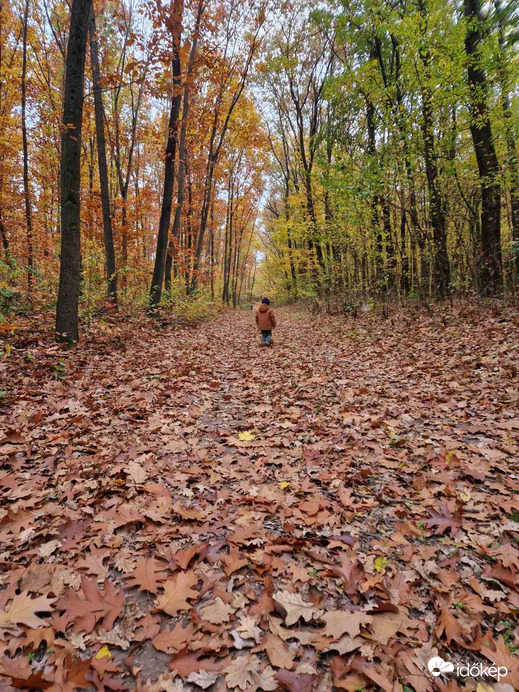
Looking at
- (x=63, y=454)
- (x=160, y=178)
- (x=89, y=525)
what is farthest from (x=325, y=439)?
(x=160, y=178)

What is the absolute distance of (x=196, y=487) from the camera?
314 cm

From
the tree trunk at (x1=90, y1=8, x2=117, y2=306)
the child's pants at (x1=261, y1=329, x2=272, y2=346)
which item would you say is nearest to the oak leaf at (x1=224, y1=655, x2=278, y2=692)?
the child's pants at (x1=261, y1=329, x2=272, y2=346)

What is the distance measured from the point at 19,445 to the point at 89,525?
5.62ft

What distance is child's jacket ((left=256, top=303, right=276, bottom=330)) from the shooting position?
32.9ft

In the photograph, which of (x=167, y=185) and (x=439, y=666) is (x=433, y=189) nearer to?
(x=167, y=185)

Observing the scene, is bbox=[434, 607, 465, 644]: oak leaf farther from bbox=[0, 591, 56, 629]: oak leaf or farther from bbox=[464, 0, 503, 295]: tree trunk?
bbox=[464, 0, 503, 295]: tree trunk

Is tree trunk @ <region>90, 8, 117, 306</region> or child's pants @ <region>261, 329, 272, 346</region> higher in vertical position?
tree trunk @ <region>90, 8, 117, 306</region>

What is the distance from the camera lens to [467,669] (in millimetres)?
1646

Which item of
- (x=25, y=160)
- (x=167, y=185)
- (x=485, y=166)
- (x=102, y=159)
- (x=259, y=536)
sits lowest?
(x=259, y=536)

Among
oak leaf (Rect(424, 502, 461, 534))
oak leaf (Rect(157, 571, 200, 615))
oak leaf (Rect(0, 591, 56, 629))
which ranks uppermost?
oak leaf (Rect(0, 591, 56, 629))

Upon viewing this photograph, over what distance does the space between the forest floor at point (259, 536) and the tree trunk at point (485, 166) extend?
4491 mm

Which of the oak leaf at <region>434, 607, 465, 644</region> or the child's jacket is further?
the child's jacket

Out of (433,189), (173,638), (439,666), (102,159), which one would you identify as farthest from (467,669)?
(102,159)

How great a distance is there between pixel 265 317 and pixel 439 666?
29.2 ft
